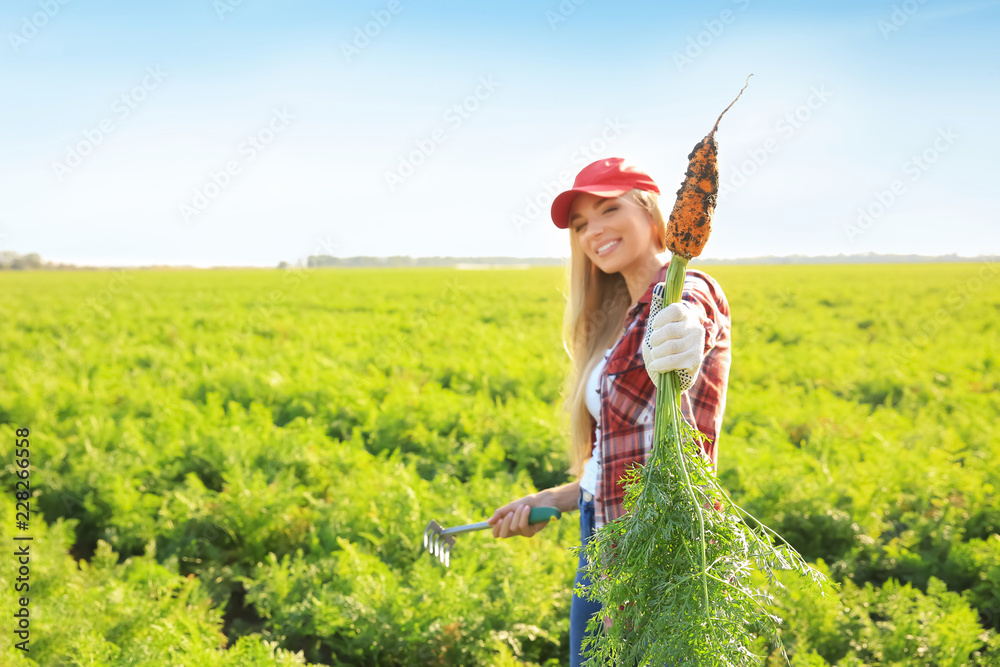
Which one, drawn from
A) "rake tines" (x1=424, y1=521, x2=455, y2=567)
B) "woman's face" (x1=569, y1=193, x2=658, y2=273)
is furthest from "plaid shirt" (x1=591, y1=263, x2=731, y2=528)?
"rake tines" (x1=424, y1=521, x2=455, y2=567)

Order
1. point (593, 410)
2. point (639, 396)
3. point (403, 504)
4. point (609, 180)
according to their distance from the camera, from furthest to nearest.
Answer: point (403, 504) < point (593, 410) < point (609, 180) < point (639, 396)

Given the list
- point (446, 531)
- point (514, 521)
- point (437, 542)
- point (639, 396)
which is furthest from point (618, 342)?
point (437, 542)

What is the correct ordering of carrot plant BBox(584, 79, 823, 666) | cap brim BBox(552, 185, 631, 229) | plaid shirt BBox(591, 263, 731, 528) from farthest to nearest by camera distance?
1. cap brim BBox(552, 185, 631, 229)
2. plaid shirt BBox(591, 263, 731, 528)
3. carrot plant BBox(584, 79, 823, 666)

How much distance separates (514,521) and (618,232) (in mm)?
1070

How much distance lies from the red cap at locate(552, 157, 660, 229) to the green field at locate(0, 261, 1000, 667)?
2.69 ft

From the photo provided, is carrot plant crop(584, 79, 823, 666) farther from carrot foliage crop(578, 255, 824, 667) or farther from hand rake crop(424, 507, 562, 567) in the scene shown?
hand rake crop(424, 507, 562, 567)

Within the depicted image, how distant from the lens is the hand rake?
2.22 meters

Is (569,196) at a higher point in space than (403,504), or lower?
higher

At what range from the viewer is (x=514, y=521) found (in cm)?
225

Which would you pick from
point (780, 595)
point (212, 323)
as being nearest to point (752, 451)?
point (780, 595)

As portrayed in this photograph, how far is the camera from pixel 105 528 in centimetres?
485

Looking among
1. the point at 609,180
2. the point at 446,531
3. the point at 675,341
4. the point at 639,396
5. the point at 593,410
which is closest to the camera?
the point at 675,341

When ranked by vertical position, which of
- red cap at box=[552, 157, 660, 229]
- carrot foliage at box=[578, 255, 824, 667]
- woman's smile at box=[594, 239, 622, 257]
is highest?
red cap at box=[552, 157, 660, 229]

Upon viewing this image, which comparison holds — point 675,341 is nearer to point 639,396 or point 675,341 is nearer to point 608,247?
point 639,396
